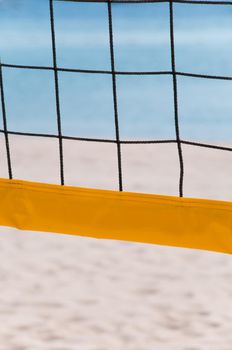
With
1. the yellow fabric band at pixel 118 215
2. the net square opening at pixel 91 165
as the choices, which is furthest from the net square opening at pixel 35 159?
the yellow fabric band at pixel 118 215

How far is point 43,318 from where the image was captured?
2342 mm

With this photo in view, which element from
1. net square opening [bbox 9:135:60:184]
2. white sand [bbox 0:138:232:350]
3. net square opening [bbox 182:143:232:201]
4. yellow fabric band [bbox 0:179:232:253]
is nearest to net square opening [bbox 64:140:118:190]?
net square opening [bbox 9:135:60:184]

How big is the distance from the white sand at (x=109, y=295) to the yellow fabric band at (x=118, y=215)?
0.29m

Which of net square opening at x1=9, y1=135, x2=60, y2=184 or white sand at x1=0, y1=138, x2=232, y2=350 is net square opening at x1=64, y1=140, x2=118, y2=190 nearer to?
net square opening at x1=9, y1=135, x2=60, y2=184

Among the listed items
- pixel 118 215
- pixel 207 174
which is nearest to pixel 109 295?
pixel 118 215

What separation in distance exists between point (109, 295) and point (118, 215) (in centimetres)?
48

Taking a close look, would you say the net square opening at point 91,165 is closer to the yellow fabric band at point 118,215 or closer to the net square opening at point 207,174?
the net square opening at point 207,174

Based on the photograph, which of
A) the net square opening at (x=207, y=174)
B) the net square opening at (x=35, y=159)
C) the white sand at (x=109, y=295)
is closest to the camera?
the white sand at (x=109, y=295)

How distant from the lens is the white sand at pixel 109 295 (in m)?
2.20

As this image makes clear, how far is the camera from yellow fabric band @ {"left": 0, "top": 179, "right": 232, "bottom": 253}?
2057 mm

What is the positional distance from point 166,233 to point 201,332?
0.34m

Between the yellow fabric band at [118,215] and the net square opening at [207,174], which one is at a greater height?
the net square opening at [207,174]

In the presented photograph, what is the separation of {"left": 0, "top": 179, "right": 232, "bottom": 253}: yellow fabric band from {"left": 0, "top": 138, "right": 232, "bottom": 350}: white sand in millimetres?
291

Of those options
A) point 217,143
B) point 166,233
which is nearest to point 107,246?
point 166,233
